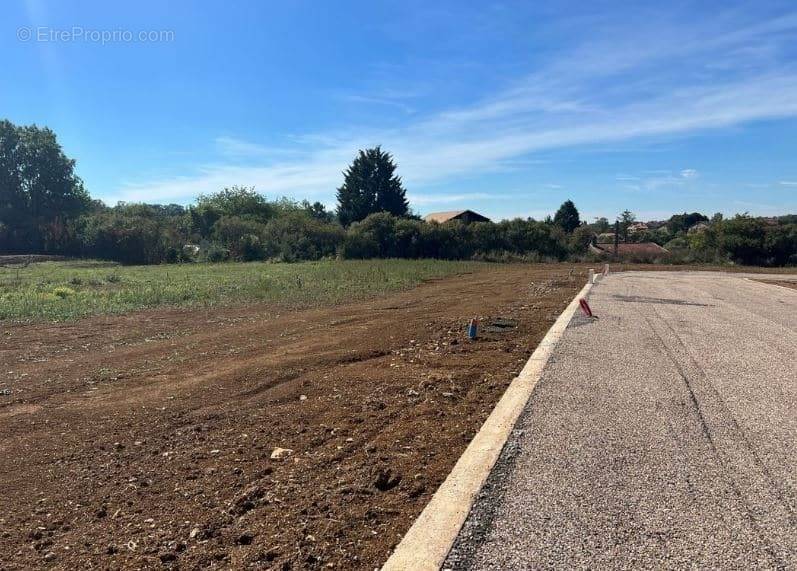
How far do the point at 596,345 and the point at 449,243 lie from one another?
33.8 m

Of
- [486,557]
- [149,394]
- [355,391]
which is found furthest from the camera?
[149,394]

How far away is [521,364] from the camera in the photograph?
6.49 metres

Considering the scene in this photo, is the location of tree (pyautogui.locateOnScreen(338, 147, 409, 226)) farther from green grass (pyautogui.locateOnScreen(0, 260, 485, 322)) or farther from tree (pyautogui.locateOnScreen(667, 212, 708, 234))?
tree (pyautogui.locateOnScreen(667, 212, 708, 234))

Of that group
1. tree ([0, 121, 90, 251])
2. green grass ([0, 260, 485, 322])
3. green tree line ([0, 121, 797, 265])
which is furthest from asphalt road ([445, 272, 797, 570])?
tree ([0, 121, 90, 251])

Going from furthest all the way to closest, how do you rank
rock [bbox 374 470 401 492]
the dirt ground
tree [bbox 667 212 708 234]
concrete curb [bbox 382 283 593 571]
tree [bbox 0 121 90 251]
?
tree [bbox 667 212 708 234] < tree [bbox 0 121 90 251] < rock [bbox 374 470 401 492] < the dirt ground < concrete curb [bbox 382 283 593 571]

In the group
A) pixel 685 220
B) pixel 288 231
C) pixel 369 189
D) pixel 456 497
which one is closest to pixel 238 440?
pixel 456 497

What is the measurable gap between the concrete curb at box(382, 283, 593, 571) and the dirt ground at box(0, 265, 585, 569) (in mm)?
135

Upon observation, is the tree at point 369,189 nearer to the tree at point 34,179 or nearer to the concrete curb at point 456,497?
the tree at point 34,179

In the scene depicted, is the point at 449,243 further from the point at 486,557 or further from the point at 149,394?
the point at 486,557

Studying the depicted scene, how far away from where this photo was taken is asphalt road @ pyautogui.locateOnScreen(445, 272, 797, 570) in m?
2.60

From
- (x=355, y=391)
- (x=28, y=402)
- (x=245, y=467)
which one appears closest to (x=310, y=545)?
(x=245, y=467)

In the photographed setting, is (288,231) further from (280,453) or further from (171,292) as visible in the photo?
(280,453)

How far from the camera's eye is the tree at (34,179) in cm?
5809

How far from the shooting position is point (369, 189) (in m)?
59.5
